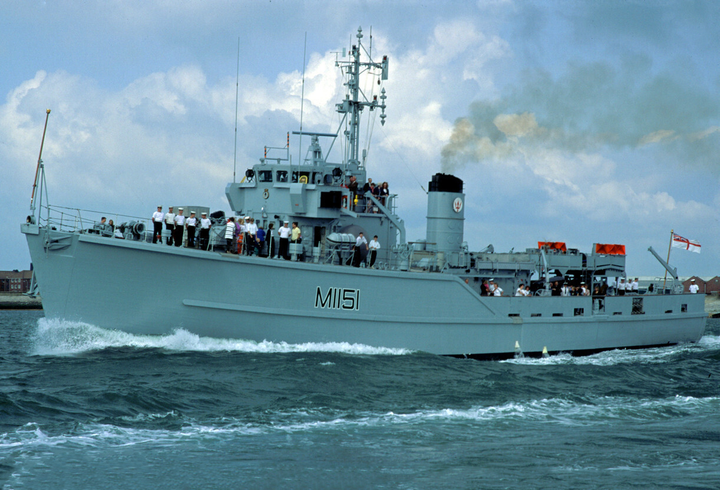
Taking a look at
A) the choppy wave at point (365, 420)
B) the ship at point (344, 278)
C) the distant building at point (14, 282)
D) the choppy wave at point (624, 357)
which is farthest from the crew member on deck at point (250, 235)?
the distant building at point (14, 282)

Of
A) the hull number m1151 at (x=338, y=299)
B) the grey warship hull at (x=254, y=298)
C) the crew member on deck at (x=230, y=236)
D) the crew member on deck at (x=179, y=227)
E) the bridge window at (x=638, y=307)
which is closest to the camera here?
the grey warship hull at (x=254, y=298)

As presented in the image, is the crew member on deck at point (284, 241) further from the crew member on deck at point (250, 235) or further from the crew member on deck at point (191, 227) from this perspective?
the crew member on deck at point (191, 227)

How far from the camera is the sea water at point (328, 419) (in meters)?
9.25

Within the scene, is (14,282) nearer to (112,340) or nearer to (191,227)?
(112,340)

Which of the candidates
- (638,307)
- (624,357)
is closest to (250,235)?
(624,357)

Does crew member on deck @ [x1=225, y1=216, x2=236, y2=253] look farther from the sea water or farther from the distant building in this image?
the distant building

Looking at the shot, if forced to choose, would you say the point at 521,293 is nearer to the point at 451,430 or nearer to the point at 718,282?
the point at 451,430

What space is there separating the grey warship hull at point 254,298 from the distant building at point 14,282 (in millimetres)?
57364

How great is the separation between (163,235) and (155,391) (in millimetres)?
5400

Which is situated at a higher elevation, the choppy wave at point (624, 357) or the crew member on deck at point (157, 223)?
the crew member on deck at point (157, 223)

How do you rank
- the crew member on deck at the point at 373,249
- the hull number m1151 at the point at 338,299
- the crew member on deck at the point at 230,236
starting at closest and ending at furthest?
the crew member on deck at the point at 230,236
the hull number m1151 at the point at 338,299
the crew member on deck at the point at 373,249

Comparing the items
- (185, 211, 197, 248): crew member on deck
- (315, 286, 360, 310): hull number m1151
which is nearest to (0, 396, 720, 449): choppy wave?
(315, 286, 360, 310): hull number m1151

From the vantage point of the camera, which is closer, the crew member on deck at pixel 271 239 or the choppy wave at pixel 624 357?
the crew member on deck at pixel 271 239

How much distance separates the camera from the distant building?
68.9 metres
